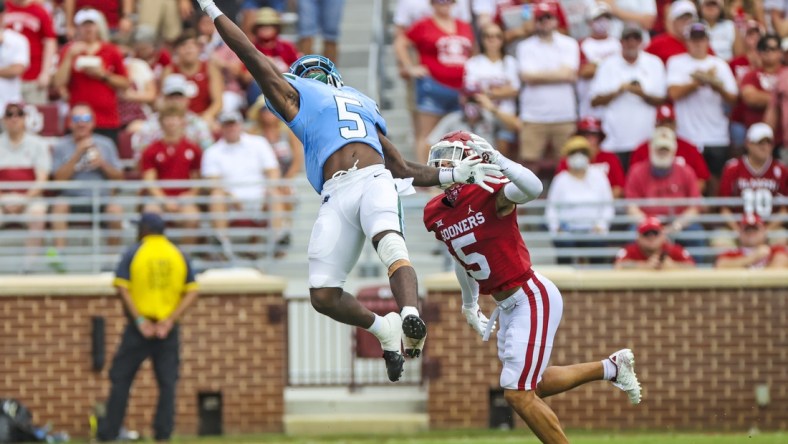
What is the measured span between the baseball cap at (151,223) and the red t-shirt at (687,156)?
507 centimetres

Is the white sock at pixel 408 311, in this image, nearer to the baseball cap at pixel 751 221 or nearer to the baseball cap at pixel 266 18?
the baseball cap at pixel 751 221

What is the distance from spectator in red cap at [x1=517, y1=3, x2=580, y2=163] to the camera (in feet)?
58.2

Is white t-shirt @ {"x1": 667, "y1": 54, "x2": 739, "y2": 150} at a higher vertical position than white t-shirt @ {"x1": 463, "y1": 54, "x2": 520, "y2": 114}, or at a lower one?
lower

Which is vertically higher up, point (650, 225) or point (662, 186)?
point (662, 186)

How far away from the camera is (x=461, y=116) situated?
704 inches

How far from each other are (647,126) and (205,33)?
5.39m

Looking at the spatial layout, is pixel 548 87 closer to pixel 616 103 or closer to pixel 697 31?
pixel 616 103

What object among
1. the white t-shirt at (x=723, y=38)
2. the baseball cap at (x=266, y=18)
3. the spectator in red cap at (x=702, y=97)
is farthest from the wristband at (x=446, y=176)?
the white t-shirt at (x=723, y=38)

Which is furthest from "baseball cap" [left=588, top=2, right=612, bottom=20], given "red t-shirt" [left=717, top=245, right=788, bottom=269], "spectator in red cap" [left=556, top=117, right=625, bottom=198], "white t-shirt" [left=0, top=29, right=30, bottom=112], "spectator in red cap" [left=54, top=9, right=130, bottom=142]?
"white t-shirt" [left=0, top=29, right=30, bottom=112]

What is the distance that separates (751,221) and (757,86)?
1974mm

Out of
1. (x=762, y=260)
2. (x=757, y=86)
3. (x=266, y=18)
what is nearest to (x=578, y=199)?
(x=762, y=260)

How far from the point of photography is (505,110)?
18000 mm

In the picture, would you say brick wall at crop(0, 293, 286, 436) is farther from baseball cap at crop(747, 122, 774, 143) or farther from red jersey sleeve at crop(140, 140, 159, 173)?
baseball cap at crop(747, 122, 774, 143)

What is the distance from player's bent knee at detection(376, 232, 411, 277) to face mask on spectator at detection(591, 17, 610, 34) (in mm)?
8390
